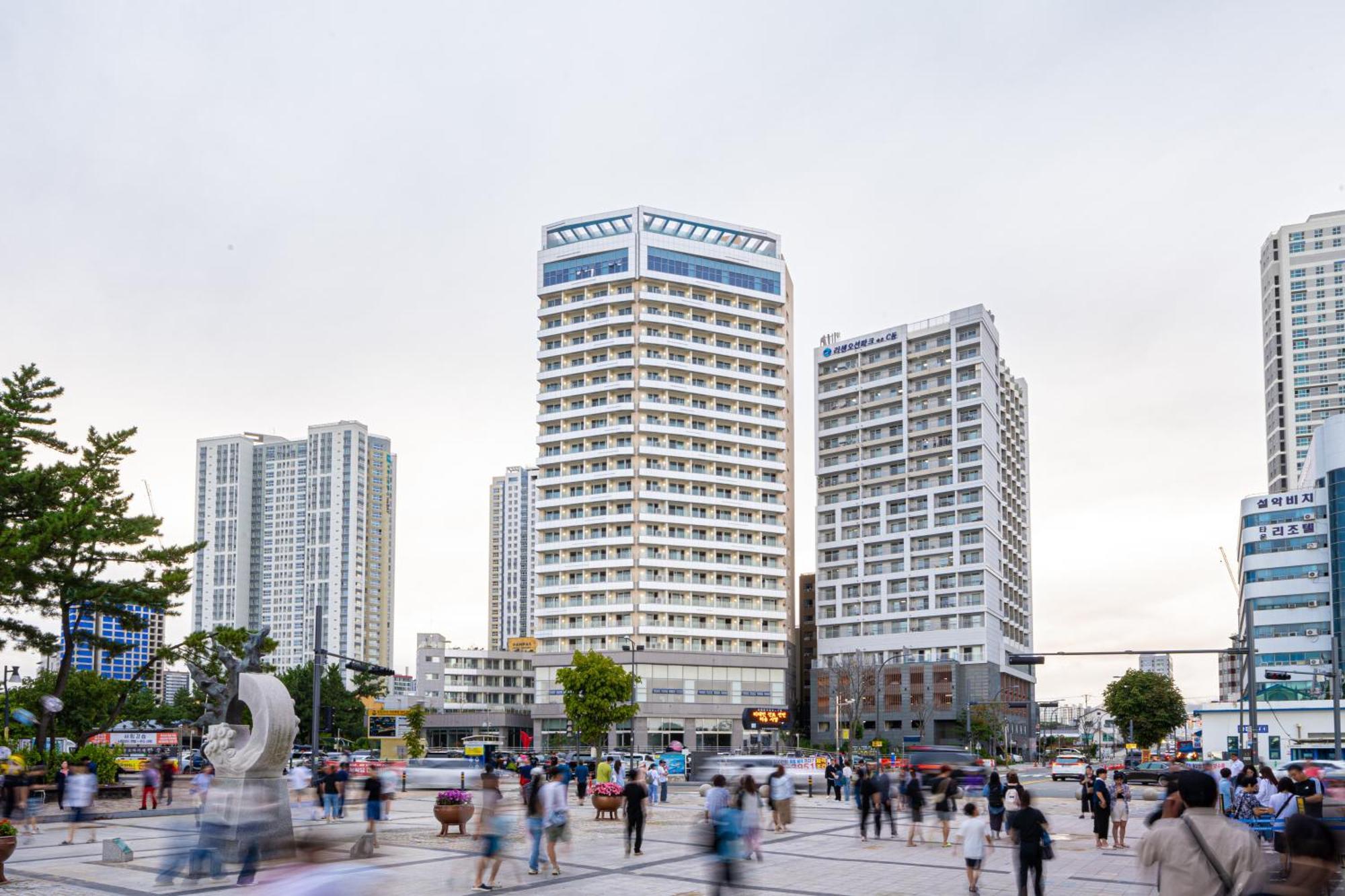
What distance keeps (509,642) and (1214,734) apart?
9422 cm

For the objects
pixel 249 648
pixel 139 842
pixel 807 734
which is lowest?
pixel 807 734

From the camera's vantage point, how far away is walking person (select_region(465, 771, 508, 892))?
1848cm

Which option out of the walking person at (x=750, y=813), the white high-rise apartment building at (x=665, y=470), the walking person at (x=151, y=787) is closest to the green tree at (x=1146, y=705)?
the white high-rise apartment building at (x=665, y=470)

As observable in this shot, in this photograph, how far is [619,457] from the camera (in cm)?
10800

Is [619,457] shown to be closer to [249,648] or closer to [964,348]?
[964,348]

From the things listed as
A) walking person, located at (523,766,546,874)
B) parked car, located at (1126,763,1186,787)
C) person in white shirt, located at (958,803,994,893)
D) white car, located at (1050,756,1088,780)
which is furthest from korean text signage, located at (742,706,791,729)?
person in white shirt, located at (958,803,994,893)

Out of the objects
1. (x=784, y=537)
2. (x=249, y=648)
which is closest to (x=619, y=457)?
(x=784, y=537)

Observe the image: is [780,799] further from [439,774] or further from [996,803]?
[439,774]

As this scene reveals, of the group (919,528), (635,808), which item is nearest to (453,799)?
(635,808)

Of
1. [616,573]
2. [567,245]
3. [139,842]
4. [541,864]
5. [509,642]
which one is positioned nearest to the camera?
[541,864]

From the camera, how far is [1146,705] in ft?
350

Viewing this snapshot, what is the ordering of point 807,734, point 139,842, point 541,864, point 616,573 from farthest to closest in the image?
point 807,734, point 616,573, point 139,842, point 541,864

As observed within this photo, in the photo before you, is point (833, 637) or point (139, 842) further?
point (833, 637)

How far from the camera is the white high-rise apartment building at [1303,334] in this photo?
529 feet
